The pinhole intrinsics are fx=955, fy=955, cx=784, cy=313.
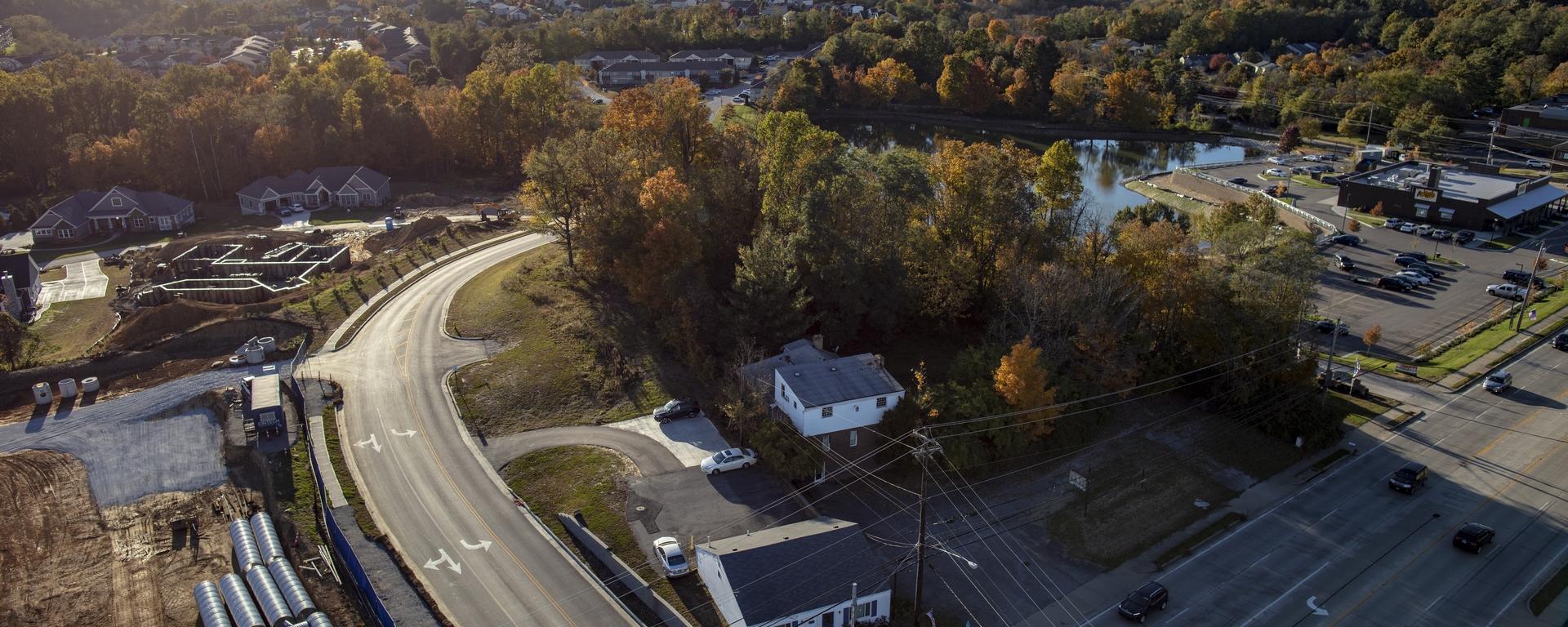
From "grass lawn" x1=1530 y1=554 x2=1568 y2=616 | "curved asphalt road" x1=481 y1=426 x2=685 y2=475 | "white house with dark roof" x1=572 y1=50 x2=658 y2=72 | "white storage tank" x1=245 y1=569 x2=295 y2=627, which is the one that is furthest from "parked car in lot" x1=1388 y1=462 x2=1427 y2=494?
"white house with dark roof" x1=572 y1=50 x2=658 y2=72

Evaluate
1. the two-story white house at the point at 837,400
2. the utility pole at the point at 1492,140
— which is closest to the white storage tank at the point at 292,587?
the two-story white house at the point at 837,400

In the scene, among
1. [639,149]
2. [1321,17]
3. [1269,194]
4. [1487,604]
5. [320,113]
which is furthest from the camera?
[1321,17]

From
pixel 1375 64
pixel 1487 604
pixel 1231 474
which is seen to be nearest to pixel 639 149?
pixel 1231 474

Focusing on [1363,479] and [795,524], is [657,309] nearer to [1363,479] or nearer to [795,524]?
[795,524]

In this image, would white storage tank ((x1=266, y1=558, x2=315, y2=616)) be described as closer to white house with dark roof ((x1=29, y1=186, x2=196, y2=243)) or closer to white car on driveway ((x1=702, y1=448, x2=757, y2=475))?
white car on driveway ((x1=702, y1=448, x2=757, y2=475))

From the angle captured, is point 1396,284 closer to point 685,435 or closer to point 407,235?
point 685,435

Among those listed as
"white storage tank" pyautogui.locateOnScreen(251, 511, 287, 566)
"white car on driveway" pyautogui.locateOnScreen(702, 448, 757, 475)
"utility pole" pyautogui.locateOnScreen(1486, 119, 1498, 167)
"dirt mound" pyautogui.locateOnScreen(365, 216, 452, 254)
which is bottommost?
"white storage tank" pyautogui.locateOnScreen(251, 511, 287, 566)
